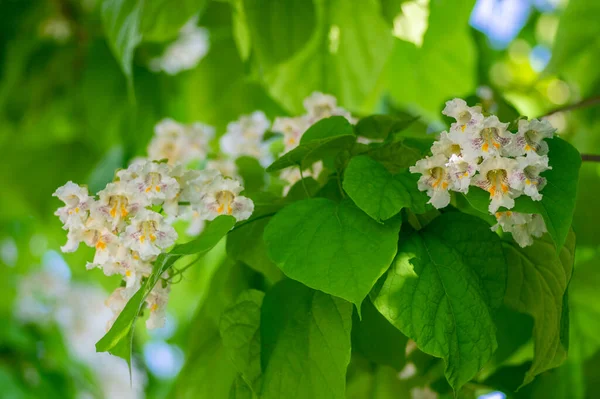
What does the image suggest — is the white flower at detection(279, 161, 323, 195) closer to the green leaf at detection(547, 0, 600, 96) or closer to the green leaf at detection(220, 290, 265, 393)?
the green leaf at detection(220, 290, 265, 393)

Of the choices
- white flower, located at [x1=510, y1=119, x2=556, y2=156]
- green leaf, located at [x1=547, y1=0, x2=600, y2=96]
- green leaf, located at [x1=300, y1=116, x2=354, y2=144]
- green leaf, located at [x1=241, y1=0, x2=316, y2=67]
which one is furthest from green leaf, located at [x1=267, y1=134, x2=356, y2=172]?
green leaf, located at [x1=547, y1=0, x2=600, y2=96]

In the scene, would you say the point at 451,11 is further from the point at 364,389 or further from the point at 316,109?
the point at 364,389

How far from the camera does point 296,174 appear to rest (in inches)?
22.8

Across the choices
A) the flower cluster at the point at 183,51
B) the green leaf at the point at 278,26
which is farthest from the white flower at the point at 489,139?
the flower cluster at the point at 183,51

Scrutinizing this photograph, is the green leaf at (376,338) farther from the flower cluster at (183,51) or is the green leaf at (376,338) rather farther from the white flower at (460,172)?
the flower cluster at (183,51)

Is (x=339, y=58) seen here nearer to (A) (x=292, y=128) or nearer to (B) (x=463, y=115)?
(A) (x=292, y=128)

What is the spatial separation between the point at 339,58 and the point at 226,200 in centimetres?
38

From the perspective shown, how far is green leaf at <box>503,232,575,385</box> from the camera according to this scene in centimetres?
47

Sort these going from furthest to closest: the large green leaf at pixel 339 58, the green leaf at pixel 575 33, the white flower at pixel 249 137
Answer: the green leaf at pixel 575 33, the large green leaf at pixel 339 58, the white flower at pixel 249 137

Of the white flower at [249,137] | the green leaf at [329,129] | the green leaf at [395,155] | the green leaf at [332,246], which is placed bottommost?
the white flower at [249,137]

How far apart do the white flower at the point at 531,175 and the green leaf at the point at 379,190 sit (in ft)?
0.20

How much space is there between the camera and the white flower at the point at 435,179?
1.47ft

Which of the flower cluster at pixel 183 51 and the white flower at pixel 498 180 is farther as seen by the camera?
the flower cluster at pixel 183 51

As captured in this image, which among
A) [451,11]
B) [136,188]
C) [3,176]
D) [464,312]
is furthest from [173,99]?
[464,312]
